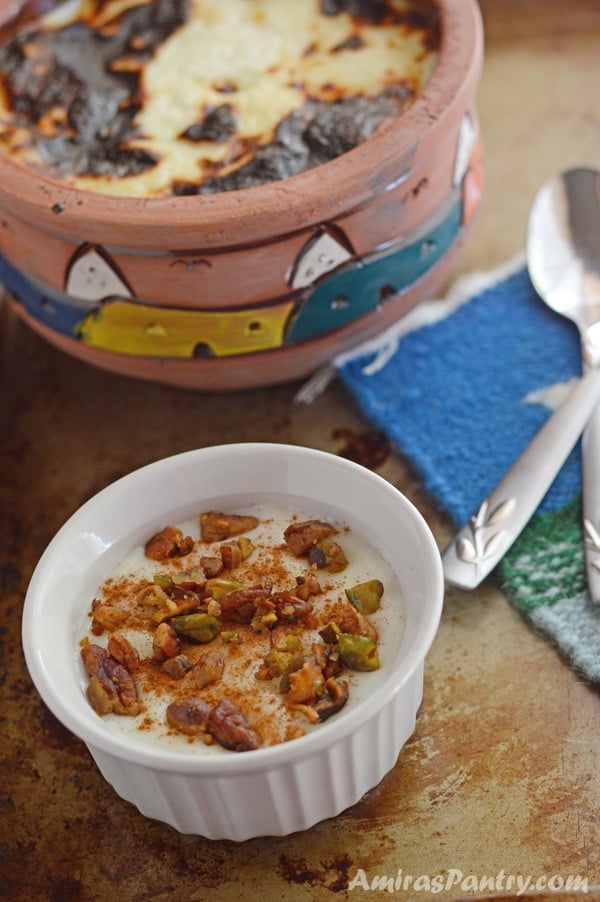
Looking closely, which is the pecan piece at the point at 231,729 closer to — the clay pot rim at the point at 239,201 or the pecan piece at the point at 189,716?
the pecan piece at the point at 189,716

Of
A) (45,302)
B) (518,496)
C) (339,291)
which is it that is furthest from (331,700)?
(45,302)

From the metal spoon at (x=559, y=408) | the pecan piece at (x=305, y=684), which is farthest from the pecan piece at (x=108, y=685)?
the metal spoon at (x=559, y=408)

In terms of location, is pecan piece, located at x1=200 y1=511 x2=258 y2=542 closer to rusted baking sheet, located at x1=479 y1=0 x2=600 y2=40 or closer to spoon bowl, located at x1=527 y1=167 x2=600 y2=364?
spoon bowl, located at x1=527 y1=167 x2=600 y2=364

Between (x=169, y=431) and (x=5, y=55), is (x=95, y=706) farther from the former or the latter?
(x=5, y=55)

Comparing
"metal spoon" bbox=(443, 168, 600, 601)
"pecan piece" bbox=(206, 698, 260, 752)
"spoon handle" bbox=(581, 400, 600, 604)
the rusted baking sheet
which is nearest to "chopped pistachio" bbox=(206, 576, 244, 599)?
"pecan piece" bbox=(206, 698, 260, 752)

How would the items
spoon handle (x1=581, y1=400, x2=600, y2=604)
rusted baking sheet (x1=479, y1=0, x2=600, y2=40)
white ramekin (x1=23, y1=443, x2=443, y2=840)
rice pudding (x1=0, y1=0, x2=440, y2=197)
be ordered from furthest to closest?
rusted baking sheet (x1=479, y1=0, x2=600, y2=40) < rice pudding (x1=0, y1=0, x2=440, y2=197) < spoon handle (x1=581, y1=400, x2=600, y2=604) < white ramekin (x1=23, y1=443, x2=443, y2=840)

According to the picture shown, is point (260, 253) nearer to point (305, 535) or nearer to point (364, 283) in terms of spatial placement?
point (364, 283)
